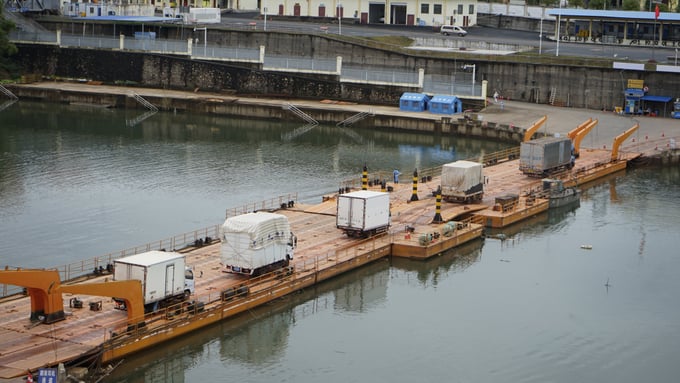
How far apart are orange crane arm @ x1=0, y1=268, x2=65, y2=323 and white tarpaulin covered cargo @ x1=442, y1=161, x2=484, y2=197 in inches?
1025

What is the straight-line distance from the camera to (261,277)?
43.9 m

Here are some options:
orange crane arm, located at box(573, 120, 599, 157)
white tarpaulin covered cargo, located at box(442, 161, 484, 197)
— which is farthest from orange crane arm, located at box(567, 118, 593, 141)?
white tarpaulin covered cargo, located at box(442, 161, 484, 197)

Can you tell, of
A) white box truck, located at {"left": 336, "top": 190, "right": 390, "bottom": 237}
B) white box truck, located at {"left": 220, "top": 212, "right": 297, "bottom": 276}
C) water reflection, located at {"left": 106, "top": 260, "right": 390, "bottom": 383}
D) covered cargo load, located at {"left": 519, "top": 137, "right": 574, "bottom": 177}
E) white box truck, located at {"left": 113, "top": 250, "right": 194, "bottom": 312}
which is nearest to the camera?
water reflection, located at {"left": 106, "top": 260, "right": 390, "bottom": 383}

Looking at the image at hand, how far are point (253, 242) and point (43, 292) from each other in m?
8.98

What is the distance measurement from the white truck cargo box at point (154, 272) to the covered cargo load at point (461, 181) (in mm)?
22384

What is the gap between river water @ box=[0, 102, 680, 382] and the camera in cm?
3856

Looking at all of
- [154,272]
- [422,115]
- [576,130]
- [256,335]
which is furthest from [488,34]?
[154,272]

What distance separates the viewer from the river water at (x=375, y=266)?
3856 cm

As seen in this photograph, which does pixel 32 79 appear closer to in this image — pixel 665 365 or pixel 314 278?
pixel 314 278

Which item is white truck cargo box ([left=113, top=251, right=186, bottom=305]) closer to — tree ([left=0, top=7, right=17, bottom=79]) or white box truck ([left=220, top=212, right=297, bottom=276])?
white box truck ([left=220, top=212, right=297, bottom=276])

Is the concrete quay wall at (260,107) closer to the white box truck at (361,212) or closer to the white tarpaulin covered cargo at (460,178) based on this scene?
the white tarpaulin covered cargo at (460,178)

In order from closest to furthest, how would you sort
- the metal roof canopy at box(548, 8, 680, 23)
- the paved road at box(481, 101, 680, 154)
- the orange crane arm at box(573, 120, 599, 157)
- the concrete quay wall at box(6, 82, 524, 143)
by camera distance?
the orange crane arm at box(573, 120, 599, 157)
the paved road at box(481, 101, 680, 154)
the concrete quay wall at box(6, 82, 524, 143)
the metal roof canopy at box(548, 8, 680, 23)

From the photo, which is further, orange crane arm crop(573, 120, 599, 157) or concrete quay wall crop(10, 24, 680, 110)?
concrete quay wall crop(10, 24, 680, 110)

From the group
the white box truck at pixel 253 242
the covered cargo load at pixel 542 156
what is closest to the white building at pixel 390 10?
the covered cargo load at pixel 542 156
